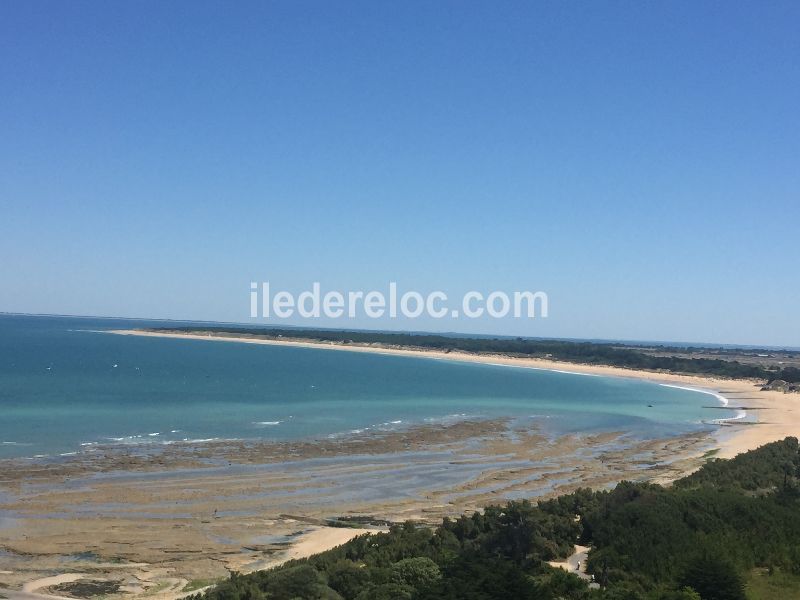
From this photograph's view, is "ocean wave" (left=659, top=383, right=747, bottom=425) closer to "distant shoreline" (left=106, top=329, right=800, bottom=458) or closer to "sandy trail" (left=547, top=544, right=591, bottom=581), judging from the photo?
"distant shoreline" (left=106, top=329, right=800, bottom=458)

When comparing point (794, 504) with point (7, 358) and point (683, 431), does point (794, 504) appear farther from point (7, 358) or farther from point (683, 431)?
point (7, 358)

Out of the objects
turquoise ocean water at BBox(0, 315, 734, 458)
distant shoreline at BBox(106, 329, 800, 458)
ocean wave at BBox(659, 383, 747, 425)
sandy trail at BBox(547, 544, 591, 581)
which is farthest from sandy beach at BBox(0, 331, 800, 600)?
ocean wave at BBox(659, 383, 747, 425)

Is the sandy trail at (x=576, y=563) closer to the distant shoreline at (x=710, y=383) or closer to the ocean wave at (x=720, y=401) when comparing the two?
the distant shoreline at (x=710, y=383)

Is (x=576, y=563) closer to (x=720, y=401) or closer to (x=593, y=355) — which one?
(x=720, y=401)

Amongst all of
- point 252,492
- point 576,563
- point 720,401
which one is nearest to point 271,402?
point 252,492

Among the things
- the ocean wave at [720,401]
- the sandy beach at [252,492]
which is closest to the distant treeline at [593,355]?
the ocean wave at [720,401]
